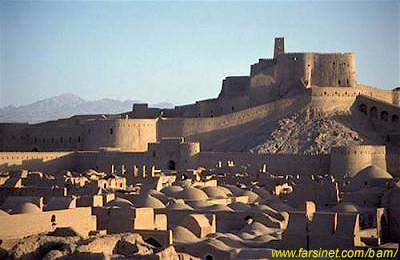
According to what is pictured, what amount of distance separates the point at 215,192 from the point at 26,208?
825 cm

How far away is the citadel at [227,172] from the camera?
19703 mm

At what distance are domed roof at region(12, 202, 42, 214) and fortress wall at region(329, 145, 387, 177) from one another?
1480 centimetres

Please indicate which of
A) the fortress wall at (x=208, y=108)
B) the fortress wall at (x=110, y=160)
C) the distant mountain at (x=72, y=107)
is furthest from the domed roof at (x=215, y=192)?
the distant mountain at (x=72, y=107)

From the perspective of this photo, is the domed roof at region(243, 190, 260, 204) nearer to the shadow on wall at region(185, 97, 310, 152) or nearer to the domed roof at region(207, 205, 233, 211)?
the domed roof at region(207, 205, 233, 211)

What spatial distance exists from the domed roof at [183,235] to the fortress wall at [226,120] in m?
17.9

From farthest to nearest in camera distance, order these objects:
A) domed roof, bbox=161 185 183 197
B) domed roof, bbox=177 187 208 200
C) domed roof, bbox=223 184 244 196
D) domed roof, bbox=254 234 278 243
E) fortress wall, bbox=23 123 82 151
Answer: fortress wall, bbox=23 123 82 151 → domed roof, bbox=223 184 244 196 → domed roof, bbox=161 185 183 197 → domed roof, bbox=177 187 208 200 → domed roof, bbox=254 234 278 243

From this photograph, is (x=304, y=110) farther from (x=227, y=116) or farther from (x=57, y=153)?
(x=57, y=153)

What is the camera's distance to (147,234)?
19750mm

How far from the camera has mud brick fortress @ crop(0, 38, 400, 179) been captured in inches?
1419

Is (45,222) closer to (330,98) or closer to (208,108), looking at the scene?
(330,98)

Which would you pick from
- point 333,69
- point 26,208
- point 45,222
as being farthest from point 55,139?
point 45,222

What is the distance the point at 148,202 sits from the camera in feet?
79.7

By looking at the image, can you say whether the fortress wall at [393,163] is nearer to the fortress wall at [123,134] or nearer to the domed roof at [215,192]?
the domed roof at [215,192]

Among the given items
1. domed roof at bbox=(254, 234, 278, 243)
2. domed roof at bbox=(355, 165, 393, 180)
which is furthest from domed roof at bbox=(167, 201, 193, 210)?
domed roof at bbox=(355, 165, 393, 180)
